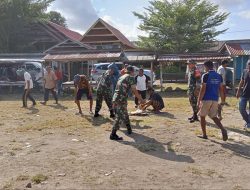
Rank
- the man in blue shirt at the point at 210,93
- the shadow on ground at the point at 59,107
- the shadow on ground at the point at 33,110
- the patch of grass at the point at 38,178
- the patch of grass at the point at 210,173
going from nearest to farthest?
the patch of grass at the point at 38,178, the patch of grass at the point at 210,173, the man in blue shirt at the point at 210,93, the shadow on ground at the point at 33,110, the shadow on ground at the point at 59,107

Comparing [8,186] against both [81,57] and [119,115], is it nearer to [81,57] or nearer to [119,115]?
[119,115]

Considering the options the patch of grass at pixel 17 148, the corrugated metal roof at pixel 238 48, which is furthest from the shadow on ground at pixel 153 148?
the corrugated metal roof at pixel 238 48

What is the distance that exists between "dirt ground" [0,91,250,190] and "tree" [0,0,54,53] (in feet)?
70.4

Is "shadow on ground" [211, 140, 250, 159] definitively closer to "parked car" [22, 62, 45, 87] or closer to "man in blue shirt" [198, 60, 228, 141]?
"man in blue shirt" [198, 60, 228, 141]

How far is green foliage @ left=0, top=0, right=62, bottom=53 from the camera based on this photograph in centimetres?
3034

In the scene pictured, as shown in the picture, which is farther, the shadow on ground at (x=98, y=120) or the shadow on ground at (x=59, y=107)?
the shadow on ground at (x=59, y=107)

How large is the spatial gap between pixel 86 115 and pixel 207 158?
19.3 ft

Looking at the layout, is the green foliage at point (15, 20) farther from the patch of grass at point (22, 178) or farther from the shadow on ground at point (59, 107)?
the patch of grass at point (22, 178)

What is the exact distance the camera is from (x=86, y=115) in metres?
12.1

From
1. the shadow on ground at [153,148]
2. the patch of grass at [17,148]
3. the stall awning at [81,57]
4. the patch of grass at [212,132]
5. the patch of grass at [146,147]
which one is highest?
the stall awning at [81,57]

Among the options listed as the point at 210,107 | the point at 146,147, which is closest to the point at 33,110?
the point at 146,147

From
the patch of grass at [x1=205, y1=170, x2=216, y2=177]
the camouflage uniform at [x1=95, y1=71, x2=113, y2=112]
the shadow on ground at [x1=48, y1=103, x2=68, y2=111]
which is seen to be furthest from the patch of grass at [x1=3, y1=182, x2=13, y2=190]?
the shadow on ground at [x1=48, y1=103, x2=68, y2=111]

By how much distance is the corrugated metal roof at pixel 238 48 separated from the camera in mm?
24438

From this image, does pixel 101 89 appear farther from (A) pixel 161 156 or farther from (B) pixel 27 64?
(B) pixel 27 64
